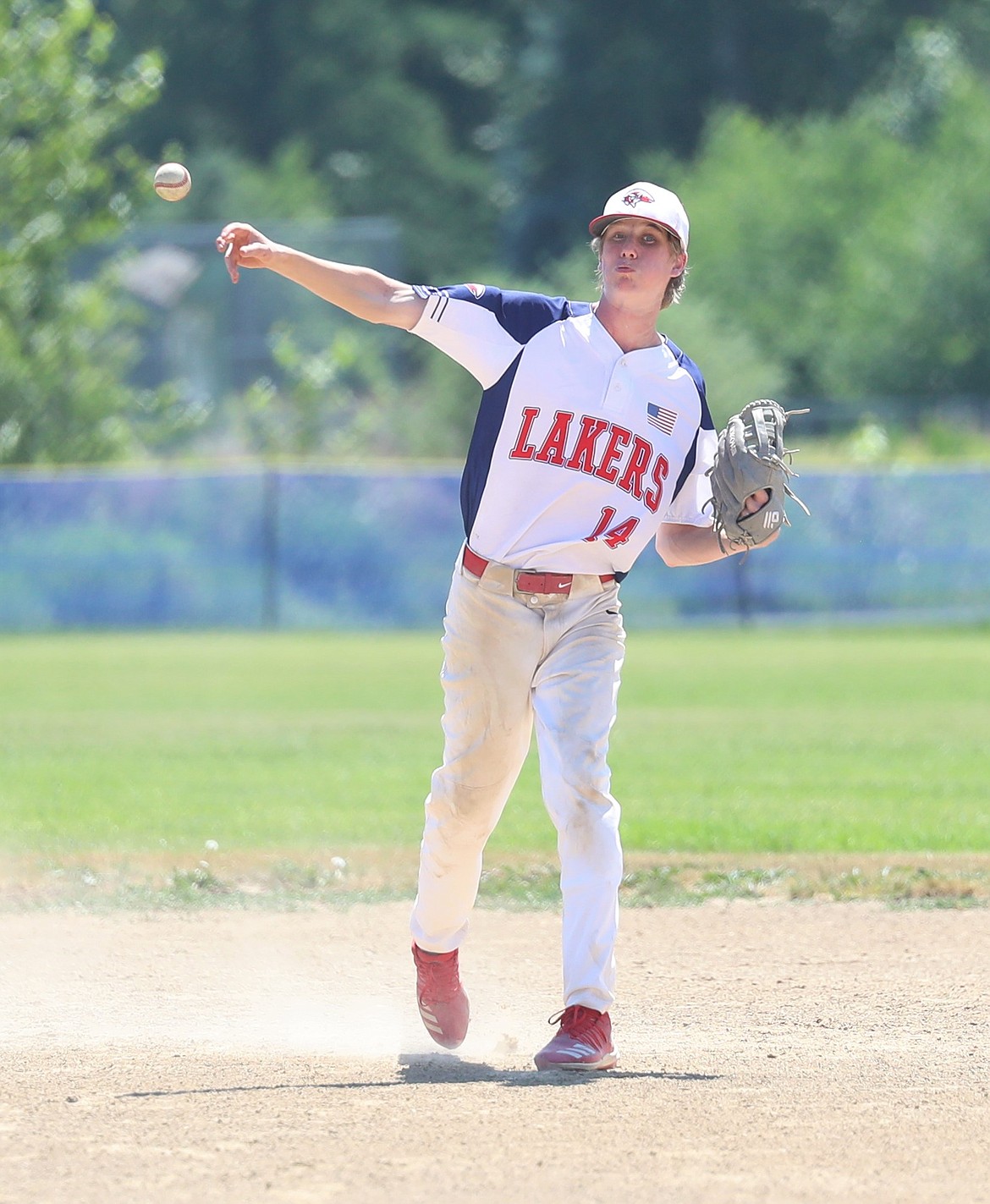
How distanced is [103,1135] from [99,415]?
1951 centimetres

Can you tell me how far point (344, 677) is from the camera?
15.4 meters

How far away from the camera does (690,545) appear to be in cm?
502

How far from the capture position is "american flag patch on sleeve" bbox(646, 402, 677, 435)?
4.69 metres

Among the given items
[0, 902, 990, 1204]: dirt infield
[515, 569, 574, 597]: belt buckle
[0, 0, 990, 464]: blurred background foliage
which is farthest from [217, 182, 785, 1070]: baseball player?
[0, 0, 990, 464]: blurred background foliage

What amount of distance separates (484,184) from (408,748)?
42038 mm

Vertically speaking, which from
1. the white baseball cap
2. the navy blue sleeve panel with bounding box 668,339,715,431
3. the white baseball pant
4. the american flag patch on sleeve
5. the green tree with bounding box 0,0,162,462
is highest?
the green tree with bounding box 0,0,162,462

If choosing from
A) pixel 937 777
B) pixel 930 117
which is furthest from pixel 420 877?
pixel 930 117

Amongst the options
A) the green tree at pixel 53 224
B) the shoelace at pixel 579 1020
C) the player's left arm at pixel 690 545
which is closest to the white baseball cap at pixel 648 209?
the player's left arm at pixel 690 545

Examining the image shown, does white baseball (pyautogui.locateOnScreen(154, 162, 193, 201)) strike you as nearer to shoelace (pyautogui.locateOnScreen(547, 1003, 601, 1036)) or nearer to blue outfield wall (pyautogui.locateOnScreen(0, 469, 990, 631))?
shoelace (pyautogui.locateOnScreen(547, 1003, 601, 1036))

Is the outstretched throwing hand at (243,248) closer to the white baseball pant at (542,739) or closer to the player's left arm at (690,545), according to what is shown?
the white baseball pant at (542,739)

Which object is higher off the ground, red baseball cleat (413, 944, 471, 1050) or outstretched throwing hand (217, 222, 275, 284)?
outstretched throwing hand (217, 222, 275, 284)

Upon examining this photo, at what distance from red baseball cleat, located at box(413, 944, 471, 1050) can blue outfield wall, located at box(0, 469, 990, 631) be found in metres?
14.6

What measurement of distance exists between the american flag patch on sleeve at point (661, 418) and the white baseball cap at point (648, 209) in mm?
429

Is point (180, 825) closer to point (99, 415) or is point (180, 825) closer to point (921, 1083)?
point (921, 1083)
